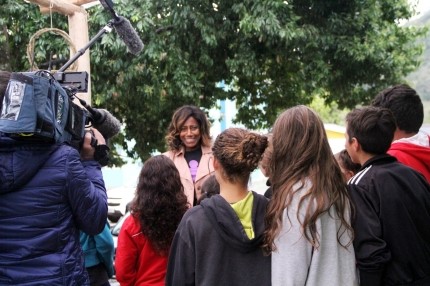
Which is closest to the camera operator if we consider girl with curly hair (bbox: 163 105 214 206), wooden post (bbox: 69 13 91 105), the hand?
the hand

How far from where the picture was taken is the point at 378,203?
8.84 ft

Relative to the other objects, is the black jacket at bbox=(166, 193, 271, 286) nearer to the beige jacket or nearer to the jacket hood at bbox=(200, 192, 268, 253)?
the jacket hood at bbox=(200, 192, 268, 253)

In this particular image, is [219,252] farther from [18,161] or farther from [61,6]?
[61,6]

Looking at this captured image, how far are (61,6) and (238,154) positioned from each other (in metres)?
3.75

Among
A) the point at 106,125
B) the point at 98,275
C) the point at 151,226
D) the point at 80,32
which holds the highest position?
the point at 80,32

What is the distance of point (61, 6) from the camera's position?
18.6ft

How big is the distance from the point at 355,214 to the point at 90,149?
4.63 feet

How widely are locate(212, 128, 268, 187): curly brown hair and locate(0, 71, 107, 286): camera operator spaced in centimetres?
69

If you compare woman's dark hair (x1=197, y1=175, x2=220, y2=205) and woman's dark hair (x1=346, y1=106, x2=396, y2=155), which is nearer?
woman's dark hair (x1=346, y1=106, x2=396, y2=155)

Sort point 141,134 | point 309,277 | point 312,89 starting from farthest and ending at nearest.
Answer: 1. point 141,134
2. point 312,89
3. point 309,277

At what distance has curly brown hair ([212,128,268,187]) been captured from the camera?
8.46ft

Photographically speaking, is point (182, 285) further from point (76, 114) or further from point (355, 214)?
point (76, 114)

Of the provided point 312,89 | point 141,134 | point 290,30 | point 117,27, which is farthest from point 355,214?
point 141,134

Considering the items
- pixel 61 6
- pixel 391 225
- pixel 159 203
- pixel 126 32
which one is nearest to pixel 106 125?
pixel 159 203
